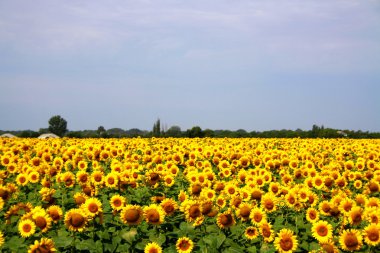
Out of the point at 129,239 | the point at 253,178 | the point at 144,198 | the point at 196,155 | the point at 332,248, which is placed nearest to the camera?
the point at 332,248

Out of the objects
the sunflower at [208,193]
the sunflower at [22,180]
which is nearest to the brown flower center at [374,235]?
the sunflower at [208,193]

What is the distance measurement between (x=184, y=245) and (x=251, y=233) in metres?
1.09

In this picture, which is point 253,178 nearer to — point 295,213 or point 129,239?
point 295,213

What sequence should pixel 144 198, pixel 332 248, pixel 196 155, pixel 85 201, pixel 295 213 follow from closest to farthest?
pixel 332 248, pixel 85 201, pixel 295 213, pixel 144 198, pixel 196 155

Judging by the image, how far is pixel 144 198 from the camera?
8.56m

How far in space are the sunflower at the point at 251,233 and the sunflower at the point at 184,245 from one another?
0.93 metres

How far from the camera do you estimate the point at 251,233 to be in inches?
259

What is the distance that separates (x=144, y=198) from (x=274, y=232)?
2607 mm

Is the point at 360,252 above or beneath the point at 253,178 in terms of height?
beneath

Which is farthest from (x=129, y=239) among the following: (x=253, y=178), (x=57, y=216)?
(x=253, y=178)

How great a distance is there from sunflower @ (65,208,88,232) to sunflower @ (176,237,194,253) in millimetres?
1255

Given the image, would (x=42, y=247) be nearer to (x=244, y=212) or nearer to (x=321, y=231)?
(x=244, y=212)

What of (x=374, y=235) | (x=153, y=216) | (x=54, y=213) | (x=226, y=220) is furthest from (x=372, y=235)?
(x=54, y=213)

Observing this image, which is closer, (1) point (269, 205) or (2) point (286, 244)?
(2) point (286, 244)
